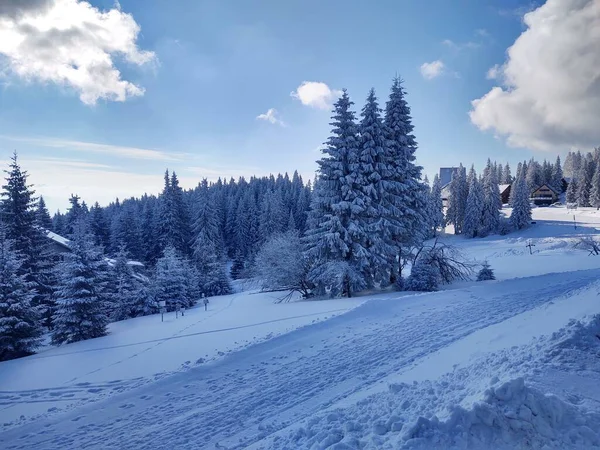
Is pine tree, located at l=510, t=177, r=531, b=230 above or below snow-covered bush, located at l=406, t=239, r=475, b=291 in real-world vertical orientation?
above

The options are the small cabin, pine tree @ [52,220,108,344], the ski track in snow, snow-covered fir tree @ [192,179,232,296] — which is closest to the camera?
the ski track in snow

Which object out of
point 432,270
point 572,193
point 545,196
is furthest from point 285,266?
point 545,196

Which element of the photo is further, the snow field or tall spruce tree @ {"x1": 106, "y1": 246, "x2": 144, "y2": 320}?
tall spruce tree @ {"x1": 106, "y1": 246, "x2": 144, "y2": 320}

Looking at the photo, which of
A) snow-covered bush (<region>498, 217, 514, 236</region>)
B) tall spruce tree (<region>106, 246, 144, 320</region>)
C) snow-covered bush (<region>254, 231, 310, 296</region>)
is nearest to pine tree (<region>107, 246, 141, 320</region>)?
tall spruce tree (<region>106, 246, 144, 320</region>)

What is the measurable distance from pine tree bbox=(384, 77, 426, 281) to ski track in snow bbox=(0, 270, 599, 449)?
8.51 meters

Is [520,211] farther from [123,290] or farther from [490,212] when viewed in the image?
[123,290]

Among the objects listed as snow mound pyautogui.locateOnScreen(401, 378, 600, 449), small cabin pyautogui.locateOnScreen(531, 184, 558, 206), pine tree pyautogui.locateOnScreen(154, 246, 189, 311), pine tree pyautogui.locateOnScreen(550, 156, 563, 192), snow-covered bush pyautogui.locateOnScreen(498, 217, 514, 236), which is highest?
pine tree pyautogui.locateOnScreen(550, 156, 563, 192)

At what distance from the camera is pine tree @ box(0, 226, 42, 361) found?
490 inches

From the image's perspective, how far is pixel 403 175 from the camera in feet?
65.0

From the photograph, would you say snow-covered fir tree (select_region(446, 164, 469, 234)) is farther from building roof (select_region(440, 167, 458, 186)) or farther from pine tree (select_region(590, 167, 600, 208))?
building roof (select_region(440, 167, 458, 186))

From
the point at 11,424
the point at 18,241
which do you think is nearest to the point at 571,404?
the point at 11,424

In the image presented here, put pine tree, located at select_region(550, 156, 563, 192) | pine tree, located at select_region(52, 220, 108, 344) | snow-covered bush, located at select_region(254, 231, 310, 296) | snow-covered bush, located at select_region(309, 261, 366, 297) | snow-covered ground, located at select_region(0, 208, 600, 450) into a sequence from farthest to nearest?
pine tree, located at select_region(550, 156, 563, 192), snow-covered bush, located at select_region(254, 231, 310, 296), snow-covered bush, located at select_region(309, 261, 366, 297), pine tree, located at select_region(52, 220, 108, 344), snow-covered ground, located at select_region(0, 208, 600, 450)

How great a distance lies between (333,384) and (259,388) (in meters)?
1.60

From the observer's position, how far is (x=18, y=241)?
22125 mm
